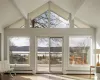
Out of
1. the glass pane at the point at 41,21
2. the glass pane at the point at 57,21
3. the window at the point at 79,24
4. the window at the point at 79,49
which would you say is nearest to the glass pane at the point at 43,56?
the glass pane at the point at 41,21

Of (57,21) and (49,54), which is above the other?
(57,21)

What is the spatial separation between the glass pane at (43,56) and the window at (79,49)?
1.20 m

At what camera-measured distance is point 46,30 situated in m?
8.39

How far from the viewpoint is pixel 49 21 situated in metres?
8.48

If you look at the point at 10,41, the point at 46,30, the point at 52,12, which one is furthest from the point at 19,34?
the point at 52,12

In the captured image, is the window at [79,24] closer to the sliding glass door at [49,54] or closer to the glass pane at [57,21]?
the glass pane at [57,21]

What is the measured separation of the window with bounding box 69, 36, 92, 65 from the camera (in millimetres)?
8391

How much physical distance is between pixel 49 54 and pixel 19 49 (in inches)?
60.9

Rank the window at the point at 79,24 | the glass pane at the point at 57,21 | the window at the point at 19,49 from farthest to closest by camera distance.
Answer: the window at the point at 19,49, the glass pane at the point at 57,21, the window at the point at 79,24

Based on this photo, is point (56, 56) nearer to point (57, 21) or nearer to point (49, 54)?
point (49, 54)

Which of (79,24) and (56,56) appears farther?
(56,56)

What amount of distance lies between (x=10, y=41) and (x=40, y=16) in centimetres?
199

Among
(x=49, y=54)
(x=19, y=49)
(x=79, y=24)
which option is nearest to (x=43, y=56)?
(x=49, y=54)

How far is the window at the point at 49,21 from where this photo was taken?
845 centimetres
